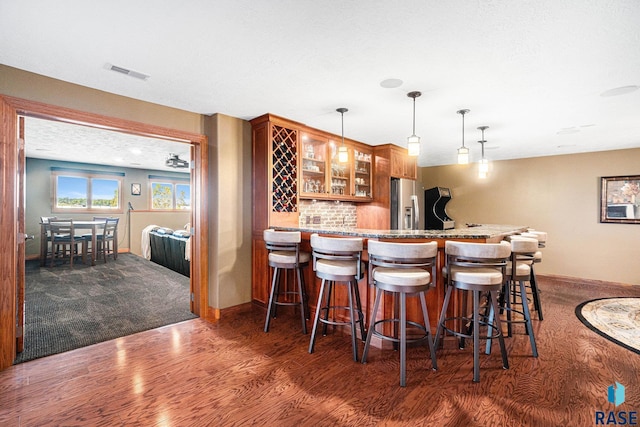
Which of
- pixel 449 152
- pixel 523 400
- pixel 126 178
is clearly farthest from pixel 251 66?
pixel 126 178

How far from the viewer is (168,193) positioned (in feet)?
29.8

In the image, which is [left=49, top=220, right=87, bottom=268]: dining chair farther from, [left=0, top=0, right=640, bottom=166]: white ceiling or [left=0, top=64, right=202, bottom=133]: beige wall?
[left=0, top=0, right=640, bottom=166]: white ceiling

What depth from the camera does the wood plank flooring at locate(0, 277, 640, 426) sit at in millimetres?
1822

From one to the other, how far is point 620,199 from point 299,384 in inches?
246

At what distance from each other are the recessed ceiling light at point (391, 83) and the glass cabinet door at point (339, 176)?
5.90 ft

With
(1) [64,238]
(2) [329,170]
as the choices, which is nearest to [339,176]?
(2) [329,170]

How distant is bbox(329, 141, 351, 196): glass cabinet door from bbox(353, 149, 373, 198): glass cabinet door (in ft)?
0.60

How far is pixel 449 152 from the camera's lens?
18.6 ft

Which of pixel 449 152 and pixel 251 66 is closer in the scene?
pixel 251 66

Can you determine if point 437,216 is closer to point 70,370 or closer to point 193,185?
point 193,185

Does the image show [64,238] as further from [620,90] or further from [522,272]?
[620,90]

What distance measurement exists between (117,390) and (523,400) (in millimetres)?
2746

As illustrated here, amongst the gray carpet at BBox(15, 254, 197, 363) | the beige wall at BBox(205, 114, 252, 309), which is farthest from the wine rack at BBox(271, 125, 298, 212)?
the gray carpet at BBox(15, 254, 197, 363)

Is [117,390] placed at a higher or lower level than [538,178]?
lower
